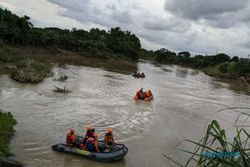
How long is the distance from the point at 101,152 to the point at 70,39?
62465 millimetres

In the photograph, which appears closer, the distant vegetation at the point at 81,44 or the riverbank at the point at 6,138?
the riverbank at the point at 6,138

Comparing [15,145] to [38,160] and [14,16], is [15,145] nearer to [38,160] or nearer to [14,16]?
[38,160]

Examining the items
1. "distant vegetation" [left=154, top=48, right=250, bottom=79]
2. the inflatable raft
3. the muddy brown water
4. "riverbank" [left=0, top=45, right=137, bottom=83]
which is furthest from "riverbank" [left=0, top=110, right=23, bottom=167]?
"distant vegetation" [left=154, top=48, right=250, bottom=79]

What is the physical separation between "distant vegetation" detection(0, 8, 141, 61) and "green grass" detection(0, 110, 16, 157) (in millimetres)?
40434

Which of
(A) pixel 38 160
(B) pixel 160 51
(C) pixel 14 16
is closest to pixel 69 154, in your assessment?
(A) pixel 38 160

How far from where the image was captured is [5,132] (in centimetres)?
1373

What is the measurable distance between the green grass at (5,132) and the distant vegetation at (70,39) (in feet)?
133

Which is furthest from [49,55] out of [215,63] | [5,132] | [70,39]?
[215,63]

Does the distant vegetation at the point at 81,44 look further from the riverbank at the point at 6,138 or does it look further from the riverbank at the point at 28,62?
the riverbank at the point at 6,138

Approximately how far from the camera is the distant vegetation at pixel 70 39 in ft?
182

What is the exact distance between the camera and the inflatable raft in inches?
515

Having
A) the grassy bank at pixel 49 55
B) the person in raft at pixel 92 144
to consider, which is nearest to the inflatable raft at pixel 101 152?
the person in raft at pixel 92 144

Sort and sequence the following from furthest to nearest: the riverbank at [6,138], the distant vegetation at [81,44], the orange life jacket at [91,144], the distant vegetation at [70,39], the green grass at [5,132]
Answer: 1. the distant vegetation at [70,39]
2. the distant vegetation at [81,44]
3. the orange life jacket at [91,144]
4. the green grass at [5,132]
5. the riverbank at [6,138]

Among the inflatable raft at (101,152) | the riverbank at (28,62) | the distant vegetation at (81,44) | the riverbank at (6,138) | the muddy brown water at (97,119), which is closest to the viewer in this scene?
the riverbank at (6,138)
